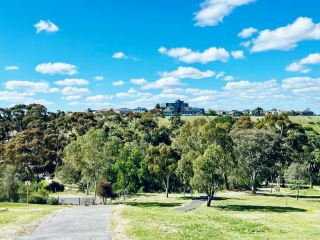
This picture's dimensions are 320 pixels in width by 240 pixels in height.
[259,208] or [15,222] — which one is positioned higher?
[15,222]

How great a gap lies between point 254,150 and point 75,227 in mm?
61306

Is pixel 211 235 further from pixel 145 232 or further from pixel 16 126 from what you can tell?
pixel 16 126

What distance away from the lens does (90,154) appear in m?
61.1

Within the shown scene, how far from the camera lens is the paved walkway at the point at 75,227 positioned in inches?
1050

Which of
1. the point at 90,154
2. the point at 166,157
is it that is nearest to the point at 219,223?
the point at 90,154

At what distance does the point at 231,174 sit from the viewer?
240 feet

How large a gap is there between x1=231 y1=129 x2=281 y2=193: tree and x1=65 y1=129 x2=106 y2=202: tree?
33091 mm

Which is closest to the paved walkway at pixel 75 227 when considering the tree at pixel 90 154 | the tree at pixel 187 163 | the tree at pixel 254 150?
the tree at pixel 90 154

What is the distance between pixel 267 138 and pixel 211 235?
206ft

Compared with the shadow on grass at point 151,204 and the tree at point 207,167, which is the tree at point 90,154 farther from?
the tree at point 207,167

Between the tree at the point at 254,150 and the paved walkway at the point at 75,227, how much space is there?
169 ft

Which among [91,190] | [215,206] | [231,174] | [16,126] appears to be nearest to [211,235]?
[215,206]

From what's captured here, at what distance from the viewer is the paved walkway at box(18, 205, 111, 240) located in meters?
26.7

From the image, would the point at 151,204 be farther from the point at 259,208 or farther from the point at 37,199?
the point at 37,199
